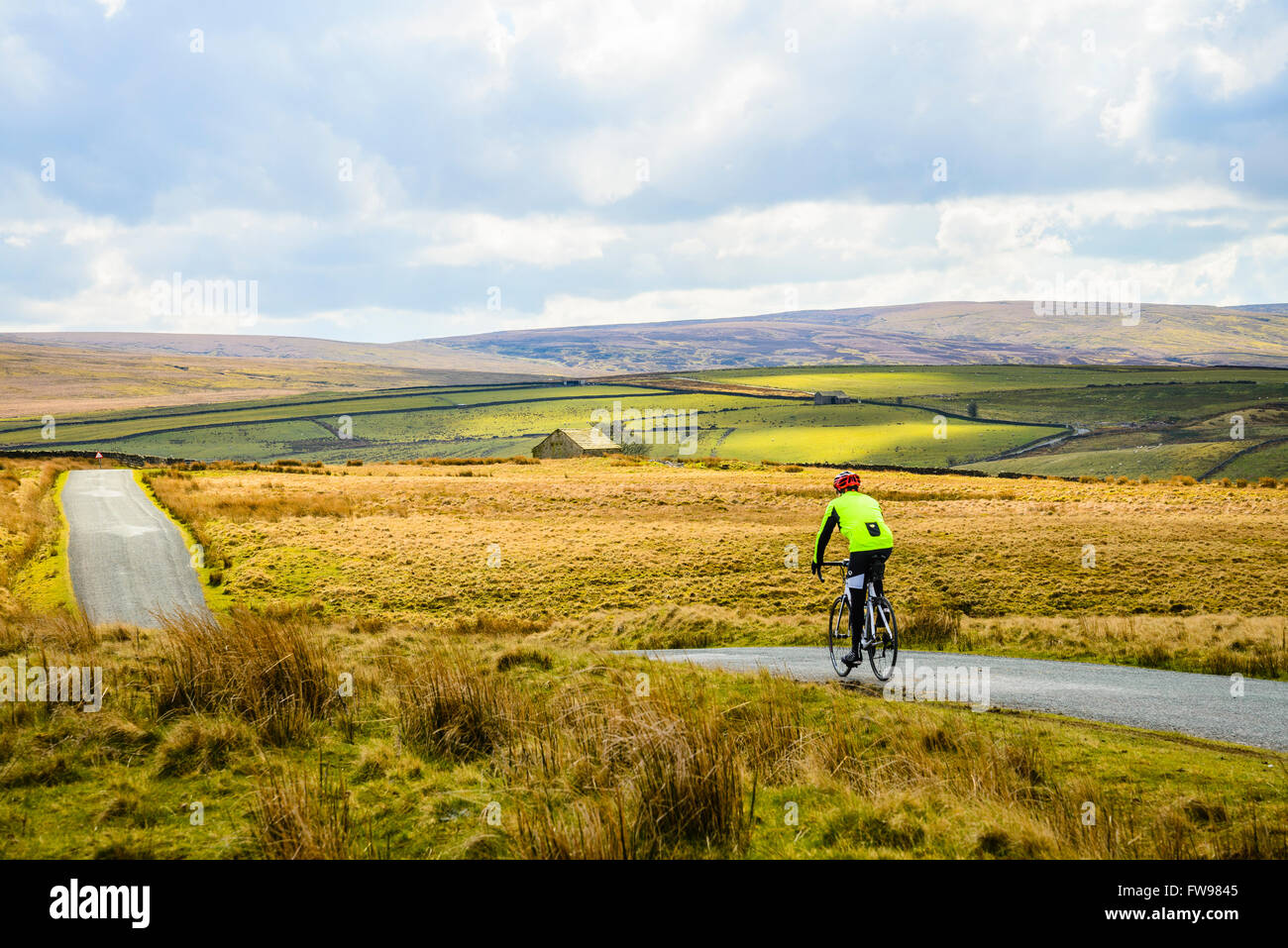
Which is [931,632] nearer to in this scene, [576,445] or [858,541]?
[858,541]

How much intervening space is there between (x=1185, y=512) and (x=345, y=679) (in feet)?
133

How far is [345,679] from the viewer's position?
909 centimetres

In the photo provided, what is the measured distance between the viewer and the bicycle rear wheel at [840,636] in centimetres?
1171

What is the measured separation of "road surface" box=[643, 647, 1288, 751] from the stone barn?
266ft

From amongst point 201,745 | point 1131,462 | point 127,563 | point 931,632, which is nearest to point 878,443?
point 1131,462

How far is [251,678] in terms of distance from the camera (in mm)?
8430

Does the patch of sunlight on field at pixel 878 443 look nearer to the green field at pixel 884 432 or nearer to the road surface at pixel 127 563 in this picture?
the green field at pixel 884 432

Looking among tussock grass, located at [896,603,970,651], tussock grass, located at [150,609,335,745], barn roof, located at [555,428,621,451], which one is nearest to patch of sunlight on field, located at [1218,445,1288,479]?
barn roof, located at [555,428,621,451]

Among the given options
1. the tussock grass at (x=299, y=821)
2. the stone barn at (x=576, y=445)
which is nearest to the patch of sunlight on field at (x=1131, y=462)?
the stone barn at (x=576, y=445)

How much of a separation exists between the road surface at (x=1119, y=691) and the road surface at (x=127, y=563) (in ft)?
32.0

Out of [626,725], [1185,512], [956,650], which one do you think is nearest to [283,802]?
[626,725]

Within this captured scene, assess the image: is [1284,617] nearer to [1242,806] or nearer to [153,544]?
[1242,806]
